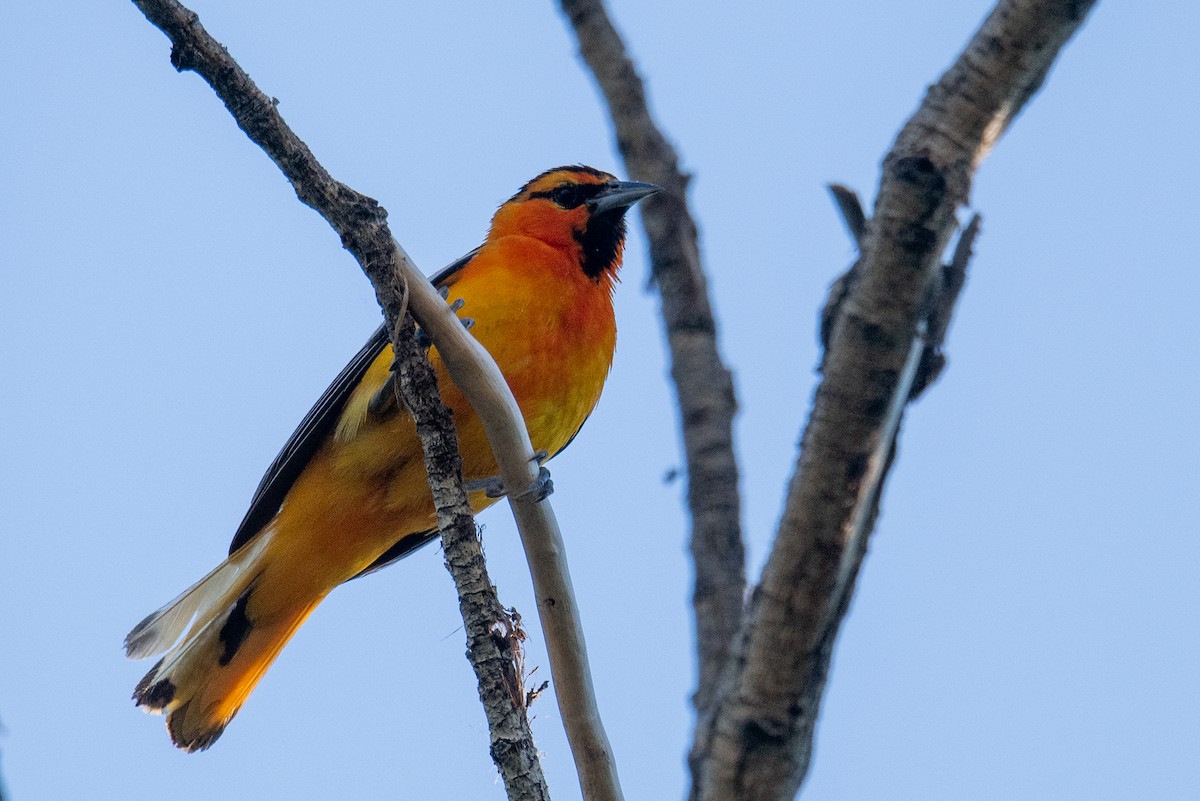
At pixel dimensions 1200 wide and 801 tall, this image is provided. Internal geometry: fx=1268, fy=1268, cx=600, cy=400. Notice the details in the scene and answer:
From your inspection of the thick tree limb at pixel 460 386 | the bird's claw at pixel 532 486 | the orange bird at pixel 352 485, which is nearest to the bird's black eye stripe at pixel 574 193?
the orange bird at pixel 352 485

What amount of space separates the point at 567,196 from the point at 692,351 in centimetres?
101

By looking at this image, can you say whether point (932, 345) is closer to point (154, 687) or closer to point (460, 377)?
point (460, 377)

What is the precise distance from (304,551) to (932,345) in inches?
112

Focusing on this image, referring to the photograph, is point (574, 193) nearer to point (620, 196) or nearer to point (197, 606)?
point (620, 196)

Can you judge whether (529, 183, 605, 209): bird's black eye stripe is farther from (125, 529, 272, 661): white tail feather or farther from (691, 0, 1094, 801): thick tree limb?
(691, 0, 1094, 801): thick tree limb

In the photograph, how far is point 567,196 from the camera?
247 inches

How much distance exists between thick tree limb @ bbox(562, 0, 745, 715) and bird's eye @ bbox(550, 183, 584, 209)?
365mm

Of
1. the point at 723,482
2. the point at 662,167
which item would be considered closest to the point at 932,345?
the point at 723,482

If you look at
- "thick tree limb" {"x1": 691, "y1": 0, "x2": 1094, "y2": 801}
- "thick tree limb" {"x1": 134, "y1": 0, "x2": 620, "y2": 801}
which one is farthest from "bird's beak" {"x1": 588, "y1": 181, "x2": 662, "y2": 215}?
"thick tree limb" {"x1": 134, "y1": 0, "x2": 620, "y2": 801}

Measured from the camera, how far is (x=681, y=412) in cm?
587

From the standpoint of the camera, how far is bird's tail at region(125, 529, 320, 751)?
5223 mm

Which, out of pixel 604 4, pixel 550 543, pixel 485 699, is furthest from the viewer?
pixel 604 4

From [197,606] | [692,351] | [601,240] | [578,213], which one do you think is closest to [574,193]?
[578,213]

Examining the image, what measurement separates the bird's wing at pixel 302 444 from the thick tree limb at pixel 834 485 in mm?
2207
